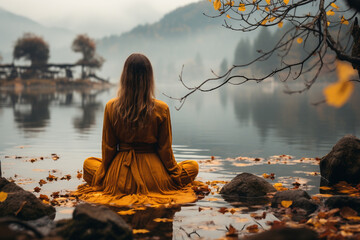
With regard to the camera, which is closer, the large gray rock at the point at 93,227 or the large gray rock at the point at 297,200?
the large gray rock at the point at 93,227

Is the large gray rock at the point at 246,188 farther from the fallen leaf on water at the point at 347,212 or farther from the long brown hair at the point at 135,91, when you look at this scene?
the long brown hair at the point at 135,91

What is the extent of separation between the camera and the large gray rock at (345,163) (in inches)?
254

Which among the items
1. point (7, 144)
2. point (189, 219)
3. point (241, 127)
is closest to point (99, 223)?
point (189, 219)

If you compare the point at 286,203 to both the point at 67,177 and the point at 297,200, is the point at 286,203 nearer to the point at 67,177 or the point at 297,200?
the point at 297,200

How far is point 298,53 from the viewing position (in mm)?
93125

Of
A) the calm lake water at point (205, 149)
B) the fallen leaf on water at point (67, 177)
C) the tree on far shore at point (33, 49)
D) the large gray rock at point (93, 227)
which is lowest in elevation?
the fallen leaf on water at point (67, 177)

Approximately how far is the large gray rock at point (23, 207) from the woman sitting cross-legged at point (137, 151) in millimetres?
780

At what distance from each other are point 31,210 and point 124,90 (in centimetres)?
179

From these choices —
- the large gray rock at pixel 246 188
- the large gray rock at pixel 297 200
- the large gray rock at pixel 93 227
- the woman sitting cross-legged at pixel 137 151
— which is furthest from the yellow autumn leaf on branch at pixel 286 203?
the large gray rock at pixel 93 227

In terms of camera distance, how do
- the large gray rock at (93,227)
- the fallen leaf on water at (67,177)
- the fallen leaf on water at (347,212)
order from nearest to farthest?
the large gray rock at (93,227) → the fallen leaf on water at (347,212) → the fallen leaf on water at (67,177)

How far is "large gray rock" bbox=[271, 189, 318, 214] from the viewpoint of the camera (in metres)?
4.90

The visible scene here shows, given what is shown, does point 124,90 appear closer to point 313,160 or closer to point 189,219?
point 189,219

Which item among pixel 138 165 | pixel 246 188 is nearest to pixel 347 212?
pixel 246 188

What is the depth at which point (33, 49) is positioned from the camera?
67.4m
